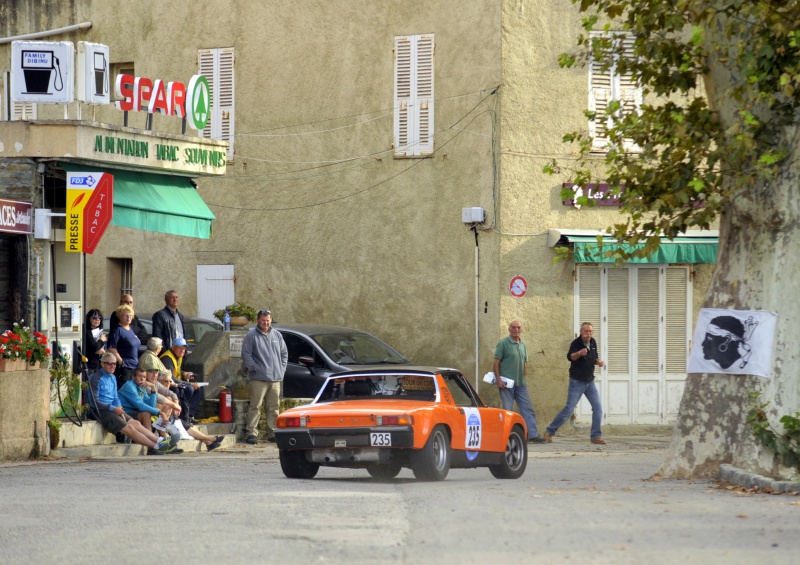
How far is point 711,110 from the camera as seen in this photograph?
14930 millimetres

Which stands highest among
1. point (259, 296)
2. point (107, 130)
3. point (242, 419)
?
point (107, 130)

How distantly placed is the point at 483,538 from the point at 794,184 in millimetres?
6459

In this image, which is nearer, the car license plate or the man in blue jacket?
the car license plate

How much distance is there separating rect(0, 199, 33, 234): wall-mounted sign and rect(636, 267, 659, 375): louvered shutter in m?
11.8

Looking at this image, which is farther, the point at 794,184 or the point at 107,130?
the point at 107,130

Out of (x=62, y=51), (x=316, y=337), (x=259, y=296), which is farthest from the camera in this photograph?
(x=259, y=296)

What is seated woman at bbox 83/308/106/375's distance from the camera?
20.6m

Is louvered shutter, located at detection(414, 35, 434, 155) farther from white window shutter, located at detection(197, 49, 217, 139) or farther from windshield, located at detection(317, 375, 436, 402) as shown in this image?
windshield, located at detection(317, 375, 436, 402)

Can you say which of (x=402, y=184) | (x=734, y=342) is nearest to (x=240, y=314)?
(x=402, y=184)

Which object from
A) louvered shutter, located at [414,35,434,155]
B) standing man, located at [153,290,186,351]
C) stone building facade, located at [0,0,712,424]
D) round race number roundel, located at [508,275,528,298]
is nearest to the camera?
standing man, located at [153,290,186,351]

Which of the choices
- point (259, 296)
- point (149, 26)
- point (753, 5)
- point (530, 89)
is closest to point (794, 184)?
point (753, 5)

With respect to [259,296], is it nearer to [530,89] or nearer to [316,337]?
[316,337]

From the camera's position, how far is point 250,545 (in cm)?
924

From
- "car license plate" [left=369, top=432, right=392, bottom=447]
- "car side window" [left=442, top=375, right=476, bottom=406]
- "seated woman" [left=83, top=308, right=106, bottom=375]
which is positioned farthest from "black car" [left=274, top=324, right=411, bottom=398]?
"car license plate" [left=369, top=432, right=392, bottom=447]
